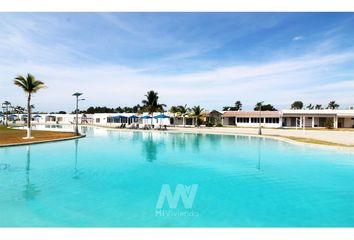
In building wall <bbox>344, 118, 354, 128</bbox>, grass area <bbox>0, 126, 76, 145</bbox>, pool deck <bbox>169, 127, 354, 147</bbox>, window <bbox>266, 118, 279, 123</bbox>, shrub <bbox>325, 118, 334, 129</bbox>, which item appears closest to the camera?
grass area <bbox>0, 126, 76, 145</bbox>

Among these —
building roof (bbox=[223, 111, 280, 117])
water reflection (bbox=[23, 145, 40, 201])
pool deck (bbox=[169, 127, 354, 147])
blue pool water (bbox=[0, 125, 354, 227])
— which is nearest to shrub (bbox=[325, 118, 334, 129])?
building roof (bbox=[223, 111, 280, 117])

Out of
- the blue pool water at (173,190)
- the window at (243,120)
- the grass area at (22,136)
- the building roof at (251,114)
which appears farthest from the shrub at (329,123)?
the grass area at (22,136)

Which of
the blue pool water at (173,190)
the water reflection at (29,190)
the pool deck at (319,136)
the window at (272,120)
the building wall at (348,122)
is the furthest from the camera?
the window at (272,120)

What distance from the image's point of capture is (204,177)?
37.9 ft

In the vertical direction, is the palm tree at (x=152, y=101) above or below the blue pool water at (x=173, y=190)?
above

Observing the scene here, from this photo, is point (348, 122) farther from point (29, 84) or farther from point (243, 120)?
point (29, 84)

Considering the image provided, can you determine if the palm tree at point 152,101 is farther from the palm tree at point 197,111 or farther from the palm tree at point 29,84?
the palm tree at point 29,84

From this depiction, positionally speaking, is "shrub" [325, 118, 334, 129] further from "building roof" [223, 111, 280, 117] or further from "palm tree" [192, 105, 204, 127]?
"palm tree" [192, 105, 204, 127]

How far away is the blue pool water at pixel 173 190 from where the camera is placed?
7.05 m

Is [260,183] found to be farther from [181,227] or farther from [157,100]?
[157,100]

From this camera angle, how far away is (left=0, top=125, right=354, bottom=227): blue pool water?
278 inches

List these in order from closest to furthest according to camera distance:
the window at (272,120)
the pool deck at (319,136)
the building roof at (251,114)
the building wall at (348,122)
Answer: the pool deck at (319,136), the building wall at (348,122), the building roof at (251,114), the window at (272,120)

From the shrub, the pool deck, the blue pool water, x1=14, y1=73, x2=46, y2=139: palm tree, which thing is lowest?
the blue pool water
